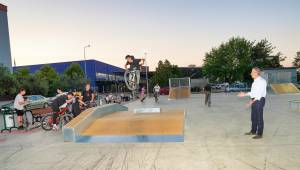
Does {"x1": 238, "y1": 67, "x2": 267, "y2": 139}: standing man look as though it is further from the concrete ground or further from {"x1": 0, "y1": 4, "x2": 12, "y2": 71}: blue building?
{"x1": 0, "y1": 4, "x2": 12, "y2": 71}: blue building

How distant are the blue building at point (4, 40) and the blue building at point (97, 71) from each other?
23066 millimetres

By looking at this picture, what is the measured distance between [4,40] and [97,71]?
28208 mm

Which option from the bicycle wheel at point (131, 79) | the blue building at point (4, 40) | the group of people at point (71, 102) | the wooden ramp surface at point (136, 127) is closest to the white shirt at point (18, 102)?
the group of people at point (71, 102)

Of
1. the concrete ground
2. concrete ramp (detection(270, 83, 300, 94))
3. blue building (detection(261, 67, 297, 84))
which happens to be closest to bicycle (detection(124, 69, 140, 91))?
the concrete ground

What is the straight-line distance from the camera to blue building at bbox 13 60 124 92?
69250 millimetres

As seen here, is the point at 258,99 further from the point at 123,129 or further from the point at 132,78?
the point at 132,78

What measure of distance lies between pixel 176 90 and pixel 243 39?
27556 mm

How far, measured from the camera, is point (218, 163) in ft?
18.0

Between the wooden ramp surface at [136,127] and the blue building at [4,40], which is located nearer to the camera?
the wooden ramp surface at [136,127]

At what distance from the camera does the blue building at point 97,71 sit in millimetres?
69250

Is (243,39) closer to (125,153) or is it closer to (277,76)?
(277,76)

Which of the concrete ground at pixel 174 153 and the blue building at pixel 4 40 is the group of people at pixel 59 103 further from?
the blue building at pixel 4 40

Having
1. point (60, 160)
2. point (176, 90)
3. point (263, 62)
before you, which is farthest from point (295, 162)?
point (263, 62)

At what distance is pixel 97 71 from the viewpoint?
71.9 meters
